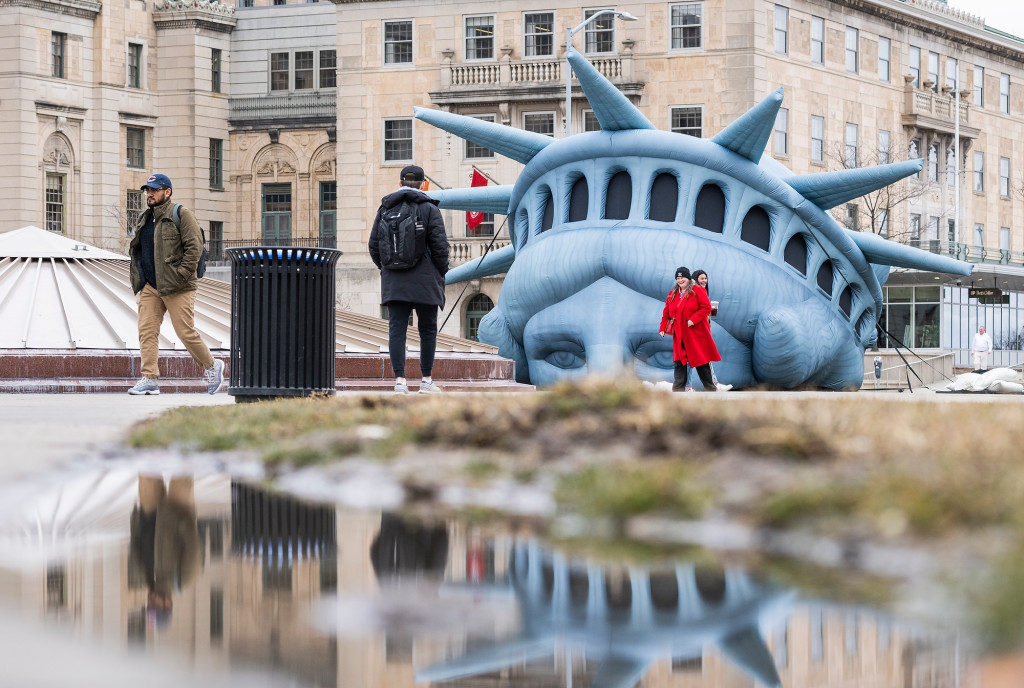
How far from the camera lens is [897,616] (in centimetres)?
325

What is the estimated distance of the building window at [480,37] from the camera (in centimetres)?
6431

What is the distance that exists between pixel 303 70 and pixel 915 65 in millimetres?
26492

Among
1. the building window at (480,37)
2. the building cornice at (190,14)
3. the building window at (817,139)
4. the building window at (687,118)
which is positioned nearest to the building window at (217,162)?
the building cornice at (190,14)

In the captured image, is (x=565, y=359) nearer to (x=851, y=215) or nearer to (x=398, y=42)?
(x=398, y=42)

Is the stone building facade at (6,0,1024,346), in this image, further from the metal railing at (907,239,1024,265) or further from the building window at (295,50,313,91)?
the metal railing at (907,239,1024,265)

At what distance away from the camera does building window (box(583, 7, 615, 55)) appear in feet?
207

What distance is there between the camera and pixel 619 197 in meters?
27.5

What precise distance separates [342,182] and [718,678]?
63.4 meters

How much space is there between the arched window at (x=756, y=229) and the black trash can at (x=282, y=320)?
1569cm

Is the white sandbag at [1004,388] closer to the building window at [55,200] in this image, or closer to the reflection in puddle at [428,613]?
the reflection in puddle at [428,613]

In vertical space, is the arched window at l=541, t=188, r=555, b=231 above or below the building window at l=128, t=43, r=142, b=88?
below

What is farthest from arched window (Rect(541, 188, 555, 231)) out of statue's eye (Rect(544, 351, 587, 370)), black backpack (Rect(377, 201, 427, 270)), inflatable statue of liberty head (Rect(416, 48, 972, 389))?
black backpack (Rect(377, 201, 427, 270))

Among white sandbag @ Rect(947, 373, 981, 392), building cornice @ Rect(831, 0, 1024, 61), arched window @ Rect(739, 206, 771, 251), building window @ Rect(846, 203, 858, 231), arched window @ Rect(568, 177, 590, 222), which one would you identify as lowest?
white sandbag @ Rect(947, 373, 981, 392)

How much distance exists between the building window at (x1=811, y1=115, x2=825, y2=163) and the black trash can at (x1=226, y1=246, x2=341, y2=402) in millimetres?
54418
